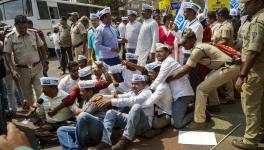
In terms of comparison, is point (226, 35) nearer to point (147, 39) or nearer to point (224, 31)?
point (224, 31)

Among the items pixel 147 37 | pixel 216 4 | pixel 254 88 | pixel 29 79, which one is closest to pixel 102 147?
pixel 254 88

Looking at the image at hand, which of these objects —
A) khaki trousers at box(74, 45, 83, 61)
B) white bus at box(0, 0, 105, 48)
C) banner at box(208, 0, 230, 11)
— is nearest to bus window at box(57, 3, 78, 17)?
white bus at box(0, 0, 105, 48)

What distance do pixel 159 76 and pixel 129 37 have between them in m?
2.75

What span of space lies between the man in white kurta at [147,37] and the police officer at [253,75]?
2.90 metres

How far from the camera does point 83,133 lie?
4852 millimetres

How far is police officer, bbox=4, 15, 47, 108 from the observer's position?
21.3 ft

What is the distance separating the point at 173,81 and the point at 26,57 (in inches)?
112

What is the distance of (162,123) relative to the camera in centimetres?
547

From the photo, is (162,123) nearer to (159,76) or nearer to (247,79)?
(159,76)

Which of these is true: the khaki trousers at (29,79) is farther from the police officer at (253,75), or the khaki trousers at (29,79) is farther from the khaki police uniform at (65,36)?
the khaki police uniform at (65,36)

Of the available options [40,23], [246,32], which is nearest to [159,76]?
[246,32]

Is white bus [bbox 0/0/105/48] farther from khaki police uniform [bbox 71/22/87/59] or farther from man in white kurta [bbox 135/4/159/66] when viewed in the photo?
man in white kurta [bbox 135/4/159/66]

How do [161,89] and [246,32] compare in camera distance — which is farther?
[161,89]

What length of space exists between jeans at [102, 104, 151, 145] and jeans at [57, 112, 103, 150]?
13 cm
